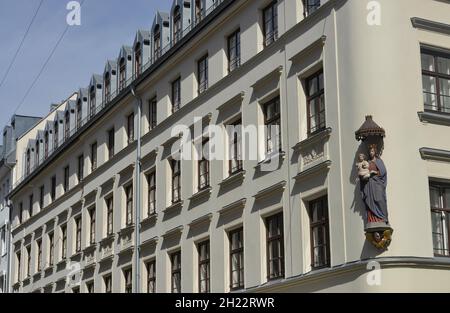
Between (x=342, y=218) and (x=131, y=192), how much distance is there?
15.8 meters

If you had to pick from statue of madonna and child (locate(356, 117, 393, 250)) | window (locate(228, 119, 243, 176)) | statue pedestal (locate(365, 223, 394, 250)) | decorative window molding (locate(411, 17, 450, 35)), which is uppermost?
decorative window molding (locate(411, 17, 450, 35))

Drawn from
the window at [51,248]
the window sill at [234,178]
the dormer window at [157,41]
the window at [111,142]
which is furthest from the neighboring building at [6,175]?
the window sill at [234,178]

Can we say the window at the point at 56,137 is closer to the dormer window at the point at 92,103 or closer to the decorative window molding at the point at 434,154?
the dormer window at the point at 92,103

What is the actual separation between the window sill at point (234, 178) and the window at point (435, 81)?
662 centimetres

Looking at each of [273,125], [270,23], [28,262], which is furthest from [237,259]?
[28,262]

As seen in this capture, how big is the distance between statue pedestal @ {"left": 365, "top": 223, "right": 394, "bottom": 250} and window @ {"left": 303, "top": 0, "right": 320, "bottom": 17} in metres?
7.04

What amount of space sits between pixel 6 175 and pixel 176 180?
27.5 metres

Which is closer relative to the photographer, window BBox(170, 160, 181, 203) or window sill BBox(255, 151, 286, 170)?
window sill BBox(255, 151, 286, 170)

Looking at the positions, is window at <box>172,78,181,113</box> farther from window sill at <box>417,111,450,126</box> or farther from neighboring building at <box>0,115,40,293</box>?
neighboring building at <box>0,115,40,293</box>

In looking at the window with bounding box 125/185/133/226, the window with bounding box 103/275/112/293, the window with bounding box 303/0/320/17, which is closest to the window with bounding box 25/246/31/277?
the window with bounding box 103/275/112/293

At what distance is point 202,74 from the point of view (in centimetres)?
3172

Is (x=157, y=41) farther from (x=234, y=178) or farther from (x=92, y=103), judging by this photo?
(x=234, y=178)

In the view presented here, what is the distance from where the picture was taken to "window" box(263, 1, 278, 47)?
88.7 feet
